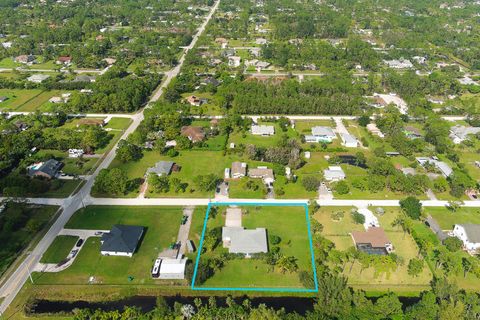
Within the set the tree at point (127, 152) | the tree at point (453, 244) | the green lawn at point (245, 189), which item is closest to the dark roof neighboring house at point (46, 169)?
the tree at point (127, 152)

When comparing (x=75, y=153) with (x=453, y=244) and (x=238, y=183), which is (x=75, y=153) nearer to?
(x=238, y=183)

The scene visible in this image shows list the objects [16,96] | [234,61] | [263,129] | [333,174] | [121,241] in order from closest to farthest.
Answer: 1. [121,241]
2. [333,174]
3. [263,129]
4. [16,96]
5. [234,61]

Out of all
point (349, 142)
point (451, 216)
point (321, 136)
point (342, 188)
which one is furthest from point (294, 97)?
point (451, 216)

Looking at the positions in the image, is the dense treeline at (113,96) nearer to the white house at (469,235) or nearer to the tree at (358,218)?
the tree at (358,218)

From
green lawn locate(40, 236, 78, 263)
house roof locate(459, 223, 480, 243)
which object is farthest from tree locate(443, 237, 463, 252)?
green lawn locate(40, 236, 78, 263)

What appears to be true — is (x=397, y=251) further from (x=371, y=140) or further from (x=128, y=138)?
(x=128, y=138)
